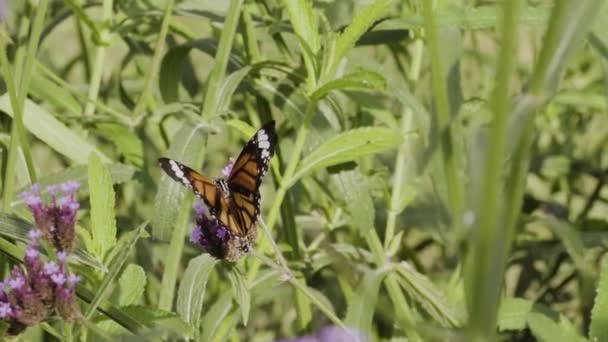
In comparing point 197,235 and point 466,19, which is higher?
point 466,19

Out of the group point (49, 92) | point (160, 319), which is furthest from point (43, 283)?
point (49, 92)

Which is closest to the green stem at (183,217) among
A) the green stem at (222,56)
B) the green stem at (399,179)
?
the green stem at (222,56)

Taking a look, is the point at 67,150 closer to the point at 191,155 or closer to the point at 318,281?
the point at 191,155

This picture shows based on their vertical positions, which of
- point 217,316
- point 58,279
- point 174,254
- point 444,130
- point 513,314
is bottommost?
point 513,314

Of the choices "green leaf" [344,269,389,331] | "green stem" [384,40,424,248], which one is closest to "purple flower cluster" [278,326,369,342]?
"green leaf" [344,269,389,331]

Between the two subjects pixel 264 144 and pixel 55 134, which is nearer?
pixel 264 144

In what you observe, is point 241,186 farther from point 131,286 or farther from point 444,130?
point 444,130

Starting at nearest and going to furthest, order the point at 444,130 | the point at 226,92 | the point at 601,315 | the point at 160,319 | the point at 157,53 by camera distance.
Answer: the point at 444,130, the point at 160,319, the point at 601,315, the point at 226,92, the point at 157,53
